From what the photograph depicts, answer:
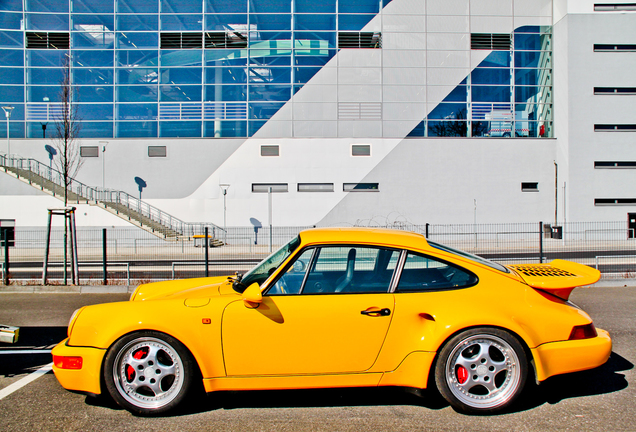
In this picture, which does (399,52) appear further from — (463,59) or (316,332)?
(316,332)

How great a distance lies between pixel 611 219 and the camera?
28.7m

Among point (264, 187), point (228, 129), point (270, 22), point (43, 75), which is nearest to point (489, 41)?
point (270, 22)

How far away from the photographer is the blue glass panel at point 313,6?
96.5 feet

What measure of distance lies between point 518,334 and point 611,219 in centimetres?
3026

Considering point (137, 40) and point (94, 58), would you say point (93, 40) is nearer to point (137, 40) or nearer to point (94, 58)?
point (94, 58)

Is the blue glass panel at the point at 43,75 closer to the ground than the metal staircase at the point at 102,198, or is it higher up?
higher up

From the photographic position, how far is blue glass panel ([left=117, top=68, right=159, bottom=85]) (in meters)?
29.1

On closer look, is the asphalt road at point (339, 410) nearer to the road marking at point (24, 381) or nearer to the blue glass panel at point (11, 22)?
the road marking at point (24, 381)

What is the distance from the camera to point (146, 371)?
140 inches

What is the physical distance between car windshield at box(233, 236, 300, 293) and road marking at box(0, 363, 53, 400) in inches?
88.4

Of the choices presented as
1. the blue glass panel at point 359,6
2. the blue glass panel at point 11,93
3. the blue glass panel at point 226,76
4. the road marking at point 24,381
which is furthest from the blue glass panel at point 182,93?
the road marking at point 24,381

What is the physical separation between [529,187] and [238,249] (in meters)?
18.9

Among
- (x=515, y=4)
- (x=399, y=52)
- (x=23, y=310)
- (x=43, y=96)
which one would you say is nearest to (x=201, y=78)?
(x=43, y=96)

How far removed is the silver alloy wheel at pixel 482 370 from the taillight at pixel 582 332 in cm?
52
